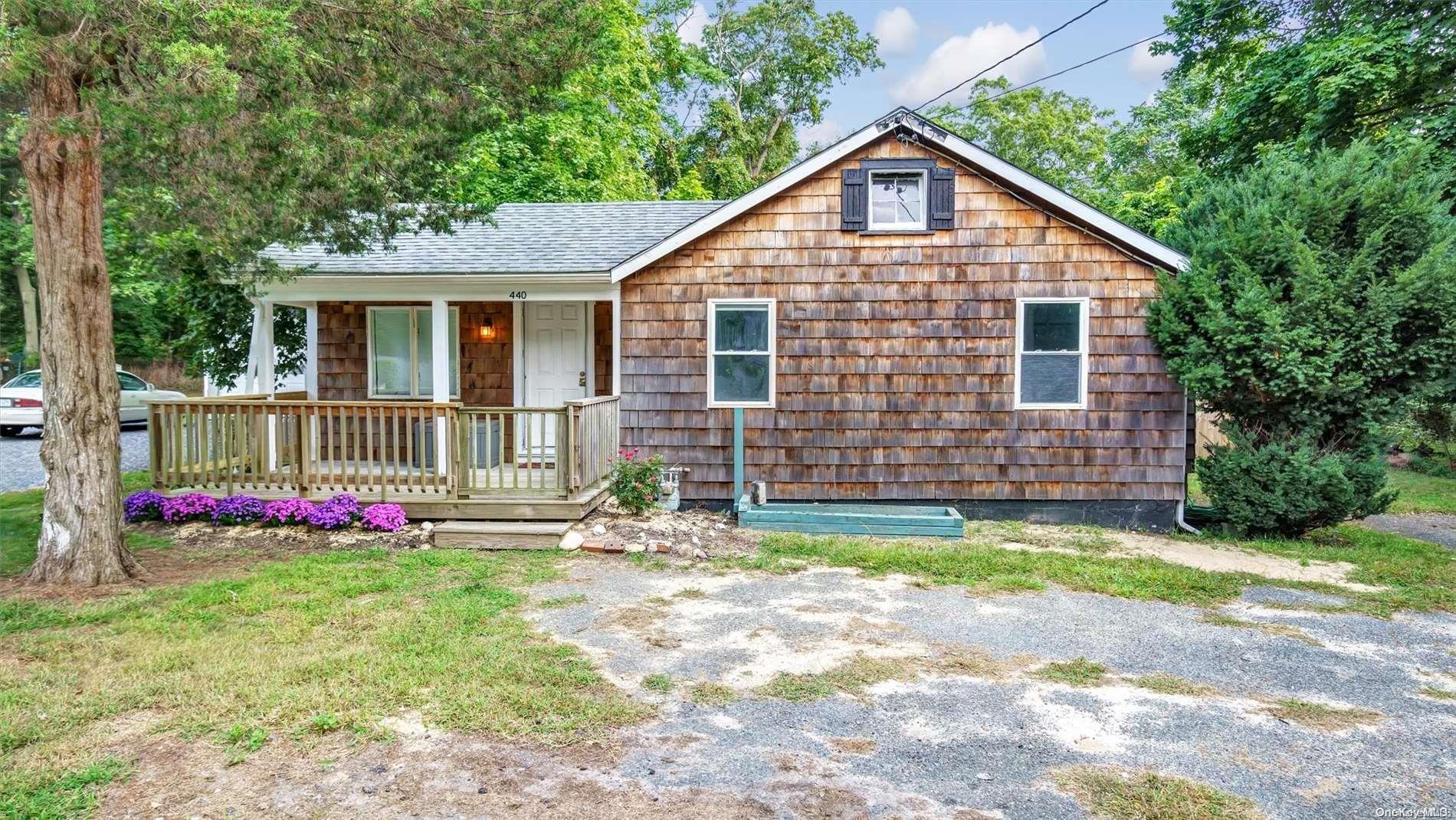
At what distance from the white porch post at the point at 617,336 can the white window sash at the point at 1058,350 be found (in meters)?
4.58

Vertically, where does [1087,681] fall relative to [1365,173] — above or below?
below

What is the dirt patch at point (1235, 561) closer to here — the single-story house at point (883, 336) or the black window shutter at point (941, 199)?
the single-story house at point (883, 336)

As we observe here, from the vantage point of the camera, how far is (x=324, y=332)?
10898mm

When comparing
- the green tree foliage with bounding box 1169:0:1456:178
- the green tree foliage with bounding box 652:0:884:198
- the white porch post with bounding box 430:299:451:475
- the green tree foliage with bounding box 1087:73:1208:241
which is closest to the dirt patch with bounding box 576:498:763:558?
the white porch post with bounding box 430:299:451:475

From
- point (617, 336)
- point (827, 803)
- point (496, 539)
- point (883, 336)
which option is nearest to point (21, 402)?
point (617, 336)

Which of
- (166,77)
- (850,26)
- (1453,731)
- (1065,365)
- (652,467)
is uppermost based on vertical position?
(850,26)

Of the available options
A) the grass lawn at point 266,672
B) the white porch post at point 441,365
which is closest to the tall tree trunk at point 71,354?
the grass lawn at point 266,672

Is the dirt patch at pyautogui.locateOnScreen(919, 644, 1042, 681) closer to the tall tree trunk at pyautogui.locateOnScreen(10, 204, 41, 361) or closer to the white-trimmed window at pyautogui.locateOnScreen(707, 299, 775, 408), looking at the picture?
the white-trimmed window at pyautogui.locateOnScreen(707, 299, 775, 408)

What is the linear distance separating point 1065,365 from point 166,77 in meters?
8.73

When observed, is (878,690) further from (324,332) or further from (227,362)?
(227,362)

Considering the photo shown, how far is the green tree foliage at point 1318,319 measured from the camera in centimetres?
791

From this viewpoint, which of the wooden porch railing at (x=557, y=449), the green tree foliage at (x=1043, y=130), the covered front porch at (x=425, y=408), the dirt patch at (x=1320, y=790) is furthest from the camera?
the green tree foliage at (x=1043, y=130)

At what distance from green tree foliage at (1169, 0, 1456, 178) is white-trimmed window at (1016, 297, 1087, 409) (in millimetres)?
4099

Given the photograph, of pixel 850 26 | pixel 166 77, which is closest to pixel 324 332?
pixel 166 77
